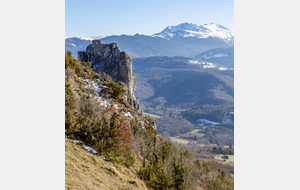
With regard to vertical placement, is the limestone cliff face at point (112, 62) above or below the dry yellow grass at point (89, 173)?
above

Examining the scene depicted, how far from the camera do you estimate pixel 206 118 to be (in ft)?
459

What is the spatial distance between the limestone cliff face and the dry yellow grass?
529 inches

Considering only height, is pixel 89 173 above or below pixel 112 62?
below

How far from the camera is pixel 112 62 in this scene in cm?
2053

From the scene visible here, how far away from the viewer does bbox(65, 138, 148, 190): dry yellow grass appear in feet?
11.2

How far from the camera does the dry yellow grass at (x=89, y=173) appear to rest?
340cm

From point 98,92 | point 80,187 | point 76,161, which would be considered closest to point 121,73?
point 98,92

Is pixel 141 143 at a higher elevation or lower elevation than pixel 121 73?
lower

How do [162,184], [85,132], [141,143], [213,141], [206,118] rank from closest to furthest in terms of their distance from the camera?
[162,184], [85,132], [141,143], [213,141], [206,118]

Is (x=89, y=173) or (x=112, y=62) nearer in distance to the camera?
(x=89, y=173)

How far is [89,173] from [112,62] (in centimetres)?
1745

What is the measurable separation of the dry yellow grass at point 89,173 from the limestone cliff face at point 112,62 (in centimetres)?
1344

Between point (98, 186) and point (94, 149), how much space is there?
2412 millimetres
